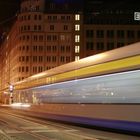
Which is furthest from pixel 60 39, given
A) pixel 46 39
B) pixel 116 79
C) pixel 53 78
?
pixel 116 79

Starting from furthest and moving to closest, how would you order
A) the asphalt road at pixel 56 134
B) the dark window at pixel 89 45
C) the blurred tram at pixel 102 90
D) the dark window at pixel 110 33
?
the dark window at pixel 89 45 → the dark window at pixel 110 33 → the asphalt road at pixel 56 134 → the blurred tram at pixel 102 90

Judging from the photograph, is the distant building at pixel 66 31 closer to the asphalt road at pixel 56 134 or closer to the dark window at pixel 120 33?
the dark window at pixel 120 33

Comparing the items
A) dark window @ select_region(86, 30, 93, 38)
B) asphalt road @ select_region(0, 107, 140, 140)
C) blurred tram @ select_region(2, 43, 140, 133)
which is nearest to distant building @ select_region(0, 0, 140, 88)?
dark window @ select_region(86, 30, 93, 38)

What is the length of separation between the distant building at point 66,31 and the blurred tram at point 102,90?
108618mm

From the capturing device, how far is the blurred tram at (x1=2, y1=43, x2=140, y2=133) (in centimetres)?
1664

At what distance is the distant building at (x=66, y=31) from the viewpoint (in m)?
135

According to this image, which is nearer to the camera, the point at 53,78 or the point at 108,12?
the point at 53,78

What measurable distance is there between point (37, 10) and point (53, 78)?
112m

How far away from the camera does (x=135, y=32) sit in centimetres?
13625

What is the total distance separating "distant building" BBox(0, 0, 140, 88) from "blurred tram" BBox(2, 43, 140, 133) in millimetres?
108618

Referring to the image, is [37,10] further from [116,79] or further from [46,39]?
[116,79]

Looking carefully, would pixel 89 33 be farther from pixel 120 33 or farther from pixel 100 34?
pixel 120 33

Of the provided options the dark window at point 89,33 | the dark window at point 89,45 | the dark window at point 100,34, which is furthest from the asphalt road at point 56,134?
the dark window at point 89,45

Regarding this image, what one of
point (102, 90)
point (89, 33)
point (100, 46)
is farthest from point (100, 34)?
point (102, 90)
